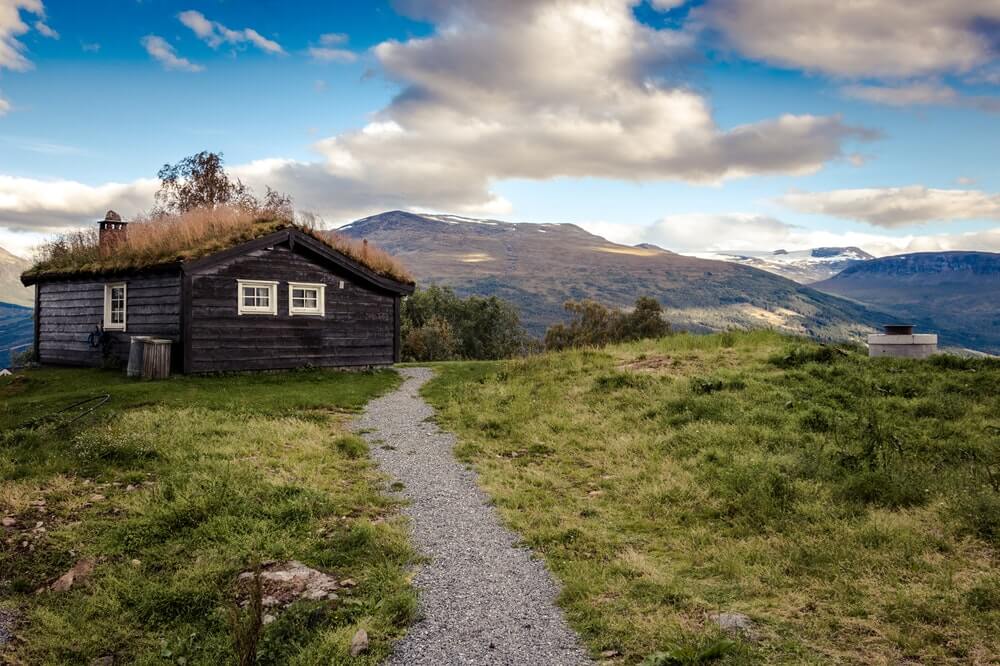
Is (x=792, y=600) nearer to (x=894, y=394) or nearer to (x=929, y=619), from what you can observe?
(x=929, y=619)

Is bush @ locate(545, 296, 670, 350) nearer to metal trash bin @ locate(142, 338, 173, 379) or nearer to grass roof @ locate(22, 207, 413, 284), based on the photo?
grass roof @ locate(22, 207, 413, 284)

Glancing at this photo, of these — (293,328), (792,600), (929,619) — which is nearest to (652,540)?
(792,600)

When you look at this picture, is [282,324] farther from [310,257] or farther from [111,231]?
[111,231]

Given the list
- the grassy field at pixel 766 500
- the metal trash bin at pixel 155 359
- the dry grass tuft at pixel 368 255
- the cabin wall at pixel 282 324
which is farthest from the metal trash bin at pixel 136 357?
the grassy field at pixel 766 500

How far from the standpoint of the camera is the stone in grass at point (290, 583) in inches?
284

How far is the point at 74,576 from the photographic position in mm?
7867

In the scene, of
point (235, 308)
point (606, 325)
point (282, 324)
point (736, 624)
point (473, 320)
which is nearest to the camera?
point (736, 624)

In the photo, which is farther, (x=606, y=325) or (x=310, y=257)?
(x=606, y=325)

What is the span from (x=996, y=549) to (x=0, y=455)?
1676 centimetres

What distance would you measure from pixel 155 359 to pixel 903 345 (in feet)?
81.8

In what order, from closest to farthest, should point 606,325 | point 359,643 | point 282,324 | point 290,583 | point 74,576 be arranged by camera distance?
1. point 359,643
2. point 290,583
3. point 74,576
4. point 282,324
5. point 606,325

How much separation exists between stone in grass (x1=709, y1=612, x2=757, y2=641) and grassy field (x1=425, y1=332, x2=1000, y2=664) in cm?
10

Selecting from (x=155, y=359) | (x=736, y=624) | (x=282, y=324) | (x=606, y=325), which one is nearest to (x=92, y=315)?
(x=155, y=359)

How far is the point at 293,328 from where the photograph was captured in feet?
81.6
